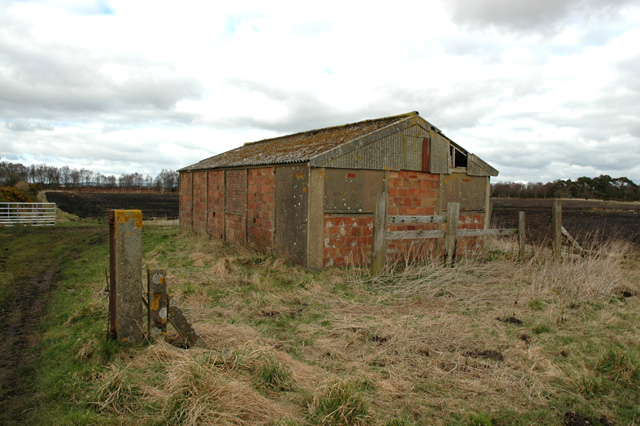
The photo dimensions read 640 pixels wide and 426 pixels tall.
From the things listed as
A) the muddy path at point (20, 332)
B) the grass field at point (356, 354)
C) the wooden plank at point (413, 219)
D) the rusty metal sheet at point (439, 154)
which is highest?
the rusty metal sheet at point (439, 154)

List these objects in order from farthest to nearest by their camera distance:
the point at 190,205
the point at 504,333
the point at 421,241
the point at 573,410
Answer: the point at 190,205 → the point at 421,241 → the point at 504,333 → the point at 573,410

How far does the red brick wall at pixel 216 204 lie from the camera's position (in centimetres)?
1370

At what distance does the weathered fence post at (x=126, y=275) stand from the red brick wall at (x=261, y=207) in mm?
5974

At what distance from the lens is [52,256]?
12195 mm

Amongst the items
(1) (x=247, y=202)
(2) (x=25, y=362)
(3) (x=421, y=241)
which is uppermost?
(1) (x=247, y=202)

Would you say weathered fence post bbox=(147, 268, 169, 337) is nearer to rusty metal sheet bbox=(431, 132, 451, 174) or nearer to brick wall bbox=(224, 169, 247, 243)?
brick wall bbox=(224, 169, 247, 243)

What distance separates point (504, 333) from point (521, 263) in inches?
177

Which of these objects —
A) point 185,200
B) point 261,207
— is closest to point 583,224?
point 261,207

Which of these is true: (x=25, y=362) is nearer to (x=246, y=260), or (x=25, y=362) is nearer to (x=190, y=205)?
(x=246, y=260)

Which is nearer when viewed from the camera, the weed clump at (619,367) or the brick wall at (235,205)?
the weed clump at (619,367)

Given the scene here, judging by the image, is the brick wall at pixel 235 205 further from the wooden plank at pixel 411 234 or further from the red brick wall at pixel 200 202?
the wooden plank at pixel 411 234

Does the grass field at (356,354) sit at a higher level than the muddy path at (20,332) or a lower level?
higher

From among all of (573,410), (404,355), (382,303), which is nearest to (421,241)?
(382,303)

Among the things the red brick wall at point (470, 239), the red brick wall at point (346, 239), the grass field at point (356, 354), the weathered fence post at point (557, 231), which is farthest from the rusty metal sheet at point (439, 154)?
the grass field at point (356, 354)
